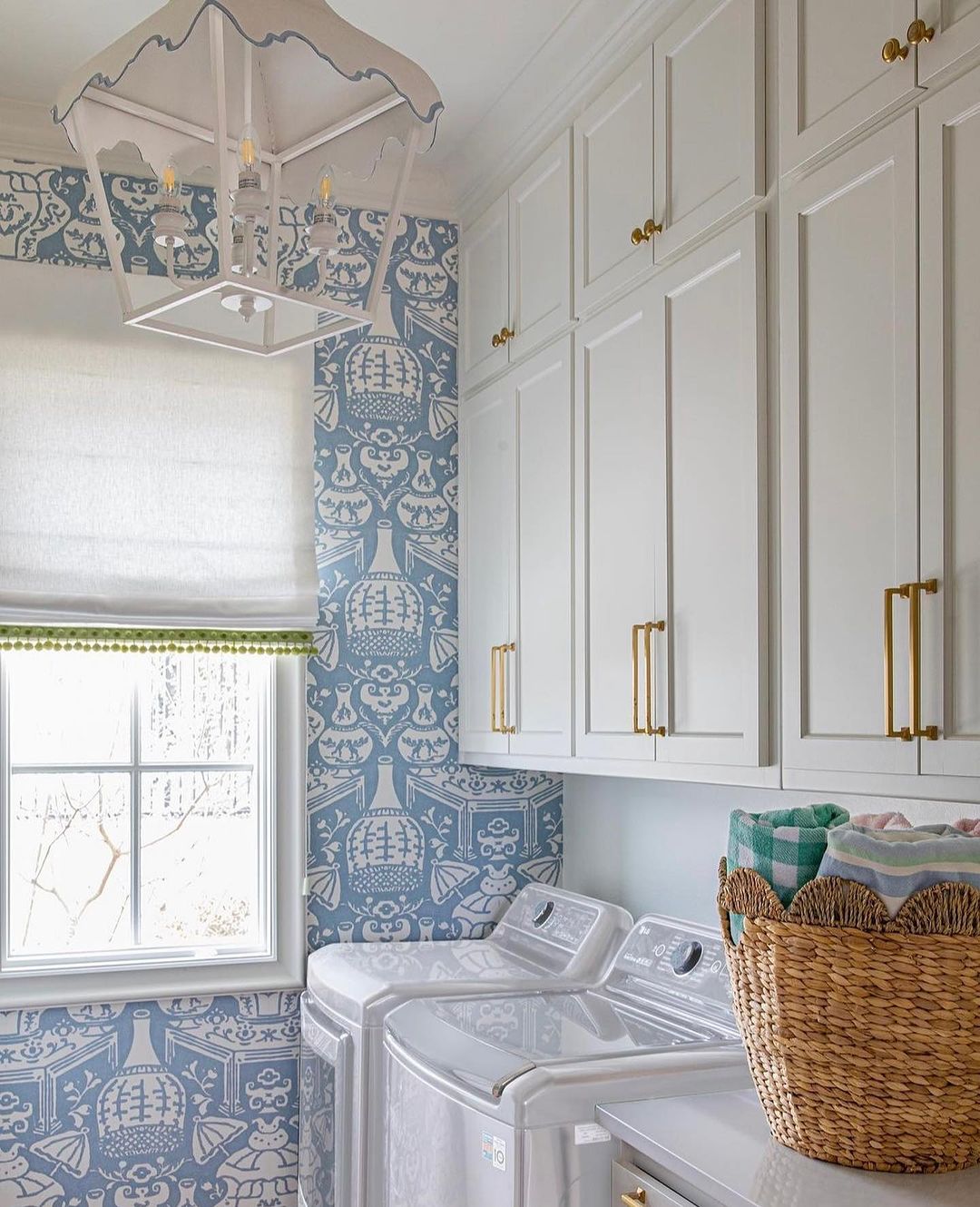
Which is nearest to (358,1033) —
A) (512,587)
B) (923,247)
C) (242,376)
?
(512,587)

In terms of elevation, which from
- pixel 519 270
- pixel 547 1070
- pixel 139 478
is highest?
pixel 519 270

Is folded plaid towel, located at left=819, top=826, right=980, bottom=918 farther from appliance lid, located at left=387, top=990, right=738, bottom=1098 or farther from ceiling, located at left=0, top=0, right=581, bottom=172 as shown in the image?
ceiling, located at left=0, top=0, right=581, bottom=172

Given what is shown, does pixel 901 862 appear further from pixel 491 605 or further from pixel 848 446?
pixel 491 605

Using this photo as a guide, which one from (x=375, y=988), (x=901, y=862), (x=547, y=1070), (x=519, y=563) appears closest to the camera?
(x=901, y=862)

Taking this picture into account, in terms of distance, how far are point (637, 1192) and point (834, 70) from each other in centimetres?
152

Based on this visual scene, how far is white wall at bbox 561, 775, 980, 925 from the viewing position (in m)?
2.50

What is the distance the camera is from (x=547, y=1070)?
1.80 m

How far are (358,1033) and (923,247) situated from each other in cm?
175

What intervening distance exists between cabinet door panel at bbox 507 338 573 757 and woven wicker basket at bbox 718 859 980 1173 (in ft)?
3.49

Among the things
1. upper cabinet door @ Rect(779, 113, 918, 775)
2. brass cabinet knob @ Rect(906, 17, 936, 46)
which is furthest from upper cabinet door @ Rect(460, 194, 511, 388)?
brass cabinet knob @ Rect(906, 17, 936, 46)

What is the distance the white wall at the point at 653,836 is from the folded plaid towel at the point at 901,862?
0.78 metres

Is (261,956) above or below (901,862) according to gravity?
below

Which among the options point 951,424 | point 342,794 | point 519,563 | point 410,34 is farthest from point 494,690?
point 951,424

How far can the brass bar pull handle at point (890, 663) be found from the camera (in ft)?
4.93
